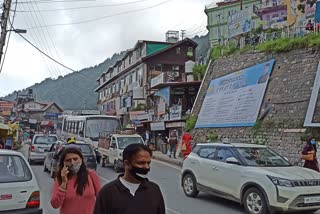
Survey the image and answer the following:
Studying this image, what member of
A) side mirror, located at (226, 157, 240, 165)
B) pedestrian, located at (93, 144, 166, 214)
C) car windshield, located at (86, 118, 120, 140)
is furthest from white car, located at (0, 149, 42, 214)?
car windshield, located at (86, 118, 120, 140)

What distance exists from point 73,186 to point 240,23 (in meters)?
28.0

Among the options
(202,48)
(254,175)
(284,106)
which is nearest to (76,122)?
(284,106)

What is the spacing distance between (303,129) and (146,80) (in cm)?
2972

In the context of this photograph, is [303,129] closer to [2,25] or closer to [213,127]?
[213,127]

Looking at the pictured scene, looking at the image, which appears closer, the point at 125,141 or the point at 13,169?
the point at 13,169

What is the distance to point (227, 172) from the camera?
10383 mm

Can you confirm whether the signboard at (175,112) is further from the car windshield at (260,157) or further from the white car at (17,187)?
the white car at (17,187)

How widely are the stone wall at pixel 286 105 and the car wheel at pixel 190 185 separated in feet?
25.8

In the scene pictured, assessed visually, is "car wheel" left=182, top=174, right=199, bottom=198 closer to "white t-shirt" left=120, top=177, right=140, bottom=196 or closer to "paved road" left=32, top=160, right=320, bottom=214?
"paved road" left=32, top=160, right=320, bottom=214

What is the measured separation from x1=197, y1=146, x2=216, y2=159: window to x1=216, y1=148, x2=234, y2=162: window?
31 centimetres

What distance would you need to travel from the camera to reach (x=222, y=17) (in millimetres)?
59000

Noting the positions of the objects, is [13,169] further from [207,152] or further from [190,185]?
[190,185]

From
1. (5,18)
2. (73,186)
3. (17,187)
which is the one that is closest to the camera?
(73,186)

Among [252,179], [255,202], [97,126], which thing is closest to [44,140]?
[97,126]
